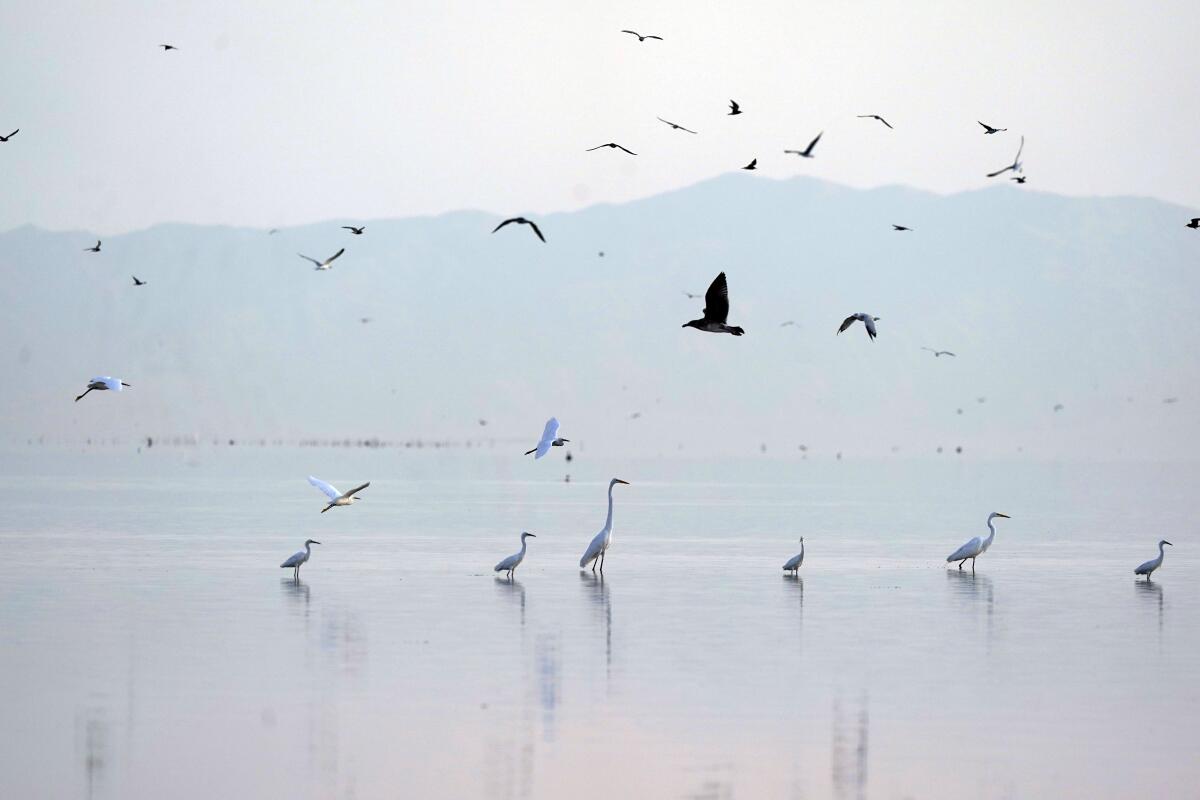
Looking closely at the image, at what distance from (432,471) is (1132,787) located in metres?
86.6

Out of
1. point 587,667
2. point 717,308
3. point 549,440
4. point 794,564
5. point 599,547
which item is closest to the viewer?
point 587,667

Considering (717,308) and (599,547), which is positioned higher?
(717,308)

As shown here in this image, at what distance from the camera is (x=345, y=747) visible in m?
15.1

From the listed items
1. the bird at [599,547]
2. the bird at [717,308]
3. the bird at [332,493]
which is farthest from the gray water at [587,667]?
the bird at [717,308]

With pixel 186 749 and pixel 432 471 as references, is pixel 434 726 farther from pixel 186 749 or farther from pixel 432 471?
pixel 432 471

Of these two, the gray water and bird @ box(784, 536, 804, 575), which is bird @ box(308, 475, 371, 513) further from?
bird @ box(784, 536, 804, 575)

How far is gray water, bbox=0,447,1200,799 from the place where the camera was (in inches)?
566

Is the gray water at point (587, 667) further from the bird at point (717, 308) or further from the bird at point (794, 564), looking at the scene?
the bird at point (717, 308)

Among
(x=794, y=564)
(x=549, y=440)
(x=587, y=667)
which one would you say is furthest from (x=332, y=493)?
(x=587, y=667)

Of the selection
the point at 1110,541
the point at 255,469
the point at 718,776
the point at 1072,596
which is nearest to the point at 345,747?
the point at 718,776

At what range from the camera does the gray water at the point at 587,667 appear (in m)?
14.4

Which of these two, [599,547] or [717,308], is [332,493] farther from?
[717,308]

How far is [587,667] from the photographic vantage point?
766 inches

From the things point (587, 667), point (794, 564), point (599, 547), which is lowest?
point (587, 667)
